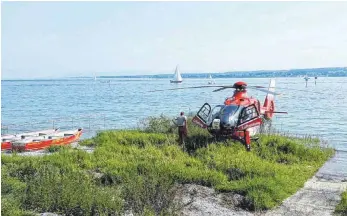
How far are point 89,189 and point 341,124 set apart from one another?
28751 mm

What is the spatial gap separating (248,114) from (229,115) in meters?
0.88

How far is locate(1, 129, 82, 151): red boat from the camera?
19500mm

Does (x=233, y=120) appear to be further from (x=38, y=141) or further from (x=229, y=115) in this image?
(x=38, y=141)

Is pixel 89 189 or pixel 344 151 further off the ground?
pixel 89 189

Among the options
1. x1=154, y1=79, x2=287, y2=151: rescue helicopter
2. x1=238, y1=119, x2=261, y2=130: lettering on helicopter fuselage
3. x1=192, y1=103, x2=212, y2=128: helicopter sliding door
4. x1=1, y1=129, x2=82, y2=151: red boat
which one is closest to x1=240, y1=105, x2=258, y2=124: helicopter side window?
x1=154, y1=79, x2=287, y2=151: rescue helicopter

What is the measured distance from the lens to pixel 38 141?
20.5 m

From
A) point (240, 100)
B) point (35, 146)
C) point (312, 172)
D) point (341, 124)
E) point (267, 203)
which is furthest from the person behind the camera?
point (341, 124)

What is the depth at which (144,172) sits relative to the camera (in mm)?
13023

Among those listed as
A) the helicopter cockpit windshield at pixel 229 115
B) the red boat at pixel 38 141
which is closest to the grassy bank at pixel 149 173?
the helicopter cockpit windshield at pixel 229 115

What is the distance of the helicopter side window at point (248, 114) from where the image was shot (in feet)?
56.6

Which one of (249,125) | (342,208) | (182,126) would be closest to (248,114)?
(249,125)

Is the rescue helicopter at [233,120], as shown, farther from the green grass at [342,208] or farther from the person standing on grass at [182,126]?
the green grass at [342,208]

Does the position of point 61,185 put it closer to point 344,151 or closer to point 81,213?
point 81,213

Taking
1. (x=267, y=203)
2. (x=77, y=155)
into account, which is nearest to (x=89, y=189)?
(x=267, y=203)
